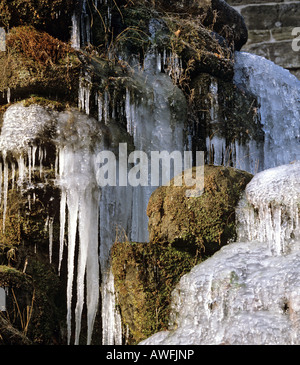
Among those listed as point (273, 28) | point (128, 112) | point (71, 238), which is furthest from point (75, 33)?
point (273, 28)

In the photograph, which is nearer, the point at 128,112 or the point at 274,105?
the point at 128,112

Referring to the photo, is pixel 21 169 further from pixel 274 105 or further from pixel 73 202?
pixel 274 105

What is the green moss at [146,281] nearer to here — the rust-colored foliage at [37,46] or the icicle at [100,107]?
Result: the icicle at [100,107]

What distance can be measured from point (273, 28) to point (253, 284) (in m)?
6.46

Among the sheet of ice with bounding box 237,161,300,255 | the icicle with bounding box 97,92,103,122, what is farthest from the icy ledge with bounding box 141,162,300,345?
the icicle with bounding box 97,92,103,122

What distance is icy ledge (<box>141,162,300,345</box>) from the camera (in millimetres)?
2871

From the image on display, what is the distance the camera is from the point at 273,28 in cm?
872

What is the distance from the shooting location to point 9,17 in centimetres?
455

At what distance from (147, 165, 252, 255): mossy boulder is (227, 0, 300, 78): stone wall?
5430 millimetres

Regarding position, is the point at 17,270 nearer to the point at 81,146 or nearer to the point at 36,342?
the point at 36,342

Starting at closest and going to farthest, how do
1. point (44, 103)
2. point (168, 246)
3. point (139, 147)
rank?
point (168, 246) < point (44, 103) < point (139, 147)

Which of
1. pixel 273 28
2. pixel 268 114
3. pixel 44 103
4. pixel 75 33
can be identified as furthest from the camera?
pixel 273 28

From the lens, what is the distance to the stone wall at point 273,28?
8602 mm

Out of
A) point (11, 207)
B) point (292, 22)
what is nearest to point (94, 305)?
point (11, 207)
